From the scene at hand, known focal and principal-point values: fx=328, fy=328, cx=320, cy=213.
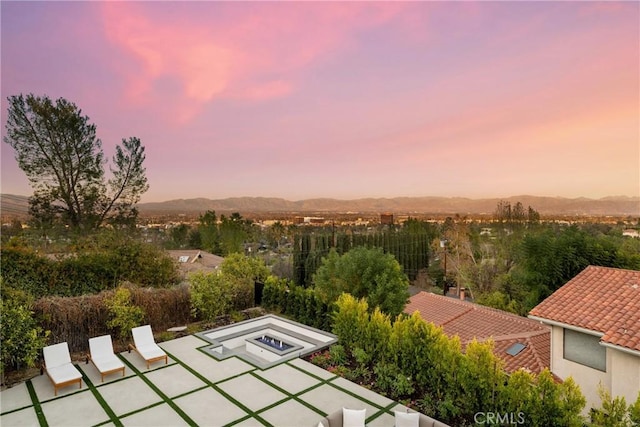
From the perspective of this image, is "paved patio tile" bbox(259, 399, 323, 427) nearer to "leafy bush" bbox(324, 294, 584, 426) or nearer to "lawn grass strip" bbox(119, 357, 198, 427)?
"lawn grass strip" bbox(119, 357, 198, 427)

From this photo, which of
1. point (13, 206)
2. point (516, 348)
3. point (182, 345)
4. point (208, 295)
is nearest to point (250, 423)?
point (182, 345)

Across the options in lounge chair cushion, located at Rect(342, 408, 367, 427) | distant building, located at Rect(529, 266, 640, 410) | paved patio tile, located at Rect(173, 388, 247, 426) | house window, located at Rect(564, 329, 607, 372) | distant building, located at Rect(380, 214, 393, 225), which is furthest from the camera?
distant building, located at Rect(380, 214, 393, 225)

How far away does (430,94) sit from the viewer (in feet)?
58.6

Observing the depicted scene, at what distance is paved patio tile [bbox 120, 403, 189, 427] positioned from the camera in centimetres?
656

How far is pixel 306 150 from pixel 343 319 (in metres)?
15.7

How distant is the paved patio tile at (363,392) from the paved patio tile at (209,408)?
2.54 m

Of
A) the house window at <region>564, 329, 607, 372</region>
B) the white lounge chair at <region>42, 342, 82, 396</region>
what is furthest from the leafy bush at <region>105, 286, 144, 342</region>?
the house window at <region>564, 329, 607, 372</region>

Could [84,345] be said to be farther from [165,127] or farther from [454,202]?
[454,202]

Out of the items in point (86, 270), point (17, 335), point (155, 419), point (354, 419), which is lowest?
point (155, 419)

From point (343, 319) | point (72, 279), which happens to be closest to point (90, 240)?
point (72, 279)

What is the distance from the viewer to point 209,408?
23.6 feet

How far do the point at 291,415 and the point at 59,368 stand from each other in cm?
612

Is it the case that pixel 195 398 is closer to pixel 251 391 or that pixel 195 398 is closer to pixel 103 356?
pixel 251 391

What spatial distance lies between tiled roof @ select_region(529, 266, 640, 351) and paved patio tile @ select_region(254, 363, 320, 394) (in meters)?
6.77
